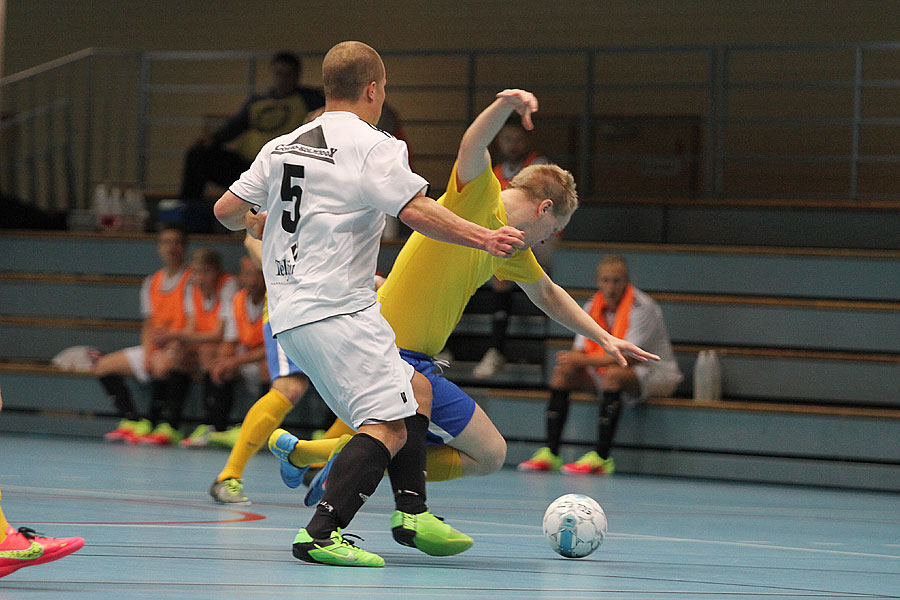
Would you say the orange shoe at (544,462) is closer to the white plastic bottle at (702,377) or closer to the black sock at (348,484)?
the white plastic bottle at (702,377)

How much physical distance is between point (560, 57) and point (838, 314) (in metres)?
6.08

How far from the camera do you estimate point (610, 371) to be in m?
9.16

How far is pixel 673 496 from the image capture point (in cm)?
773

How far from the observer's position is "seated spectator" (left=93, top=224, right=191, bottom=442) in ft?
34.2

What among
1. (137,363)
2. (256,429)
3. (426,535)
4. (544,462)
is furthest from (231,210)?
(137,363)

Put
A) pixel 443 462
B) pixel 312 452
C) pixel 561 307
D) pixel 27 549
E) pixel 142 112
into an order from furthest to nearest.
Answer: pixel 142 112 < pixel 312 452 < pixel 443 462 < pixel 561 307 < pixel 27 549

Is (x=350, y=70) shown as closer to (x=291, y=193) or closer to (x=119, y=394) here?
(x=291, y=193)

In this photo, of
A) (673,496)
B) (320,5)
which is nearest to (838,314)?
(673,496)

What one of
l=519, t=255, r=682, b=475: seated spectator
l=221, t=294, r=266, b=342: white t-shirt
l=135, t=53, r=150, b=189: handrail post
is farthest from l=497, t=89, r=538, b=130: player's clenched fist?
l=135, t=53, r=150, b=189: handrail post

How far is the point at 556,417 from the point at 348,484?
5.47m

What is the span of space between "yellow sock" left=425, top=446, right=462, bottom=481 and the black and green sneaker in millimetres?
930

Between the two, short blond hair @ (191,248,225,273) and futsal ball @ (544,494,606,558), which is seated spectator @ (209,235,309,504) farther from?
short blond hair @ (191,248,225,273)

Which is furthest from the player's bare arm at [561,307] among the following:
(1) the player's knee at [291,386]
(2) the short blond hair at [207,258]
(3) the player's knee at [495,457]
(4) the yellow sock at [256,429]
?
(2) the short blond hair at [207,258]

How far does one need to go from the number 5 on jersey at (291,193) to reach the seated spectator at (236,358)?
6003 millimetres
